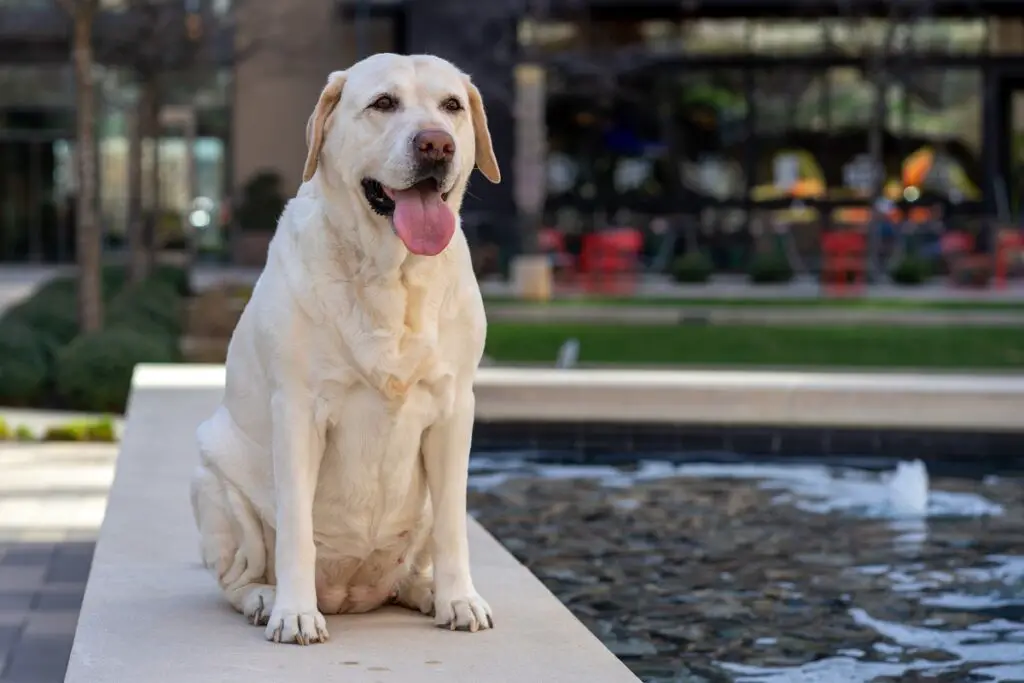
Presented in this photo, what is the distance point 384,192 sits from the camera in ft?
15.7

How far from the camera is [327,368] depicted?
4.91 meters

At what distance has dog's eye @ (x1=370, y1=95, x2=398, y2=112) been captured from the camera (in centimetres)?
476

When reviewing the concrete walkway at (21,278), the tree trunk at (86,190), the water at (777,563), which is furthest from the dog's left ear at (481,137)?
the concrete walkway at (21,278)

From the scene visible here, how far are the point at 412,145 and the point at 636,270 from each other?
2730 centimetres

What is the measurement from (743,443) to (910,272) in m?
18.1

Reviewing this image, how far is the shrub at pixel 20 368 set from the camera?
13.7 m

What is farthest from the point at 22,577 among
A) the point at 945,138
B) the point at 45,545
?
the point at 945,138

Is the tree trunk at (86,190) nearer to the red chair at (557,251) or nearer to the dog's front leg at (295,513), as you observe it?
the dog's front leg at (295,513)

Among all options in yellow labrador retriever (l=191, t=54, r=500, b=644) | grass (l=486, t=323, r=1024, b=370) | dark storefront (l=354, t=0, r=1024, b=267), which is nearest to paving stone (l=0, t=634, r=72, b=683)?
yellow labrador retriever (l=191, t=54, r=500, b=644)

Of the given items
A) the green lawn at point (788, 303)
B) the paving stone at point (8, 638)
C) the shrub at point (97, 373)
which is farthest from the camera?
the green lawn at point (788, 303)

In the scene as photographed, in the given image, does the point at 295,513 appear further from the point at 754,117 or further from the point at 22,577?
the point at 754,117

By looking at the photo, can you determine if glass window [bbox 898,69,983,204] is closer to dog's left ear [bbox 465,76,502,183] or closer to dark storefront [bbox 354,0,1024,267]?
dark storefront [bbox 354,0,1024,267]

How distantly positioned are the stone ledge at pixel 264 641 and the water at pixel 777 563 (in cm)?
73

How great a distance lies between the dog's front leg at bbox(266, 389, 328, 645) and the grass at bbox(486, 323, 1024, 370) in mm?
10532
